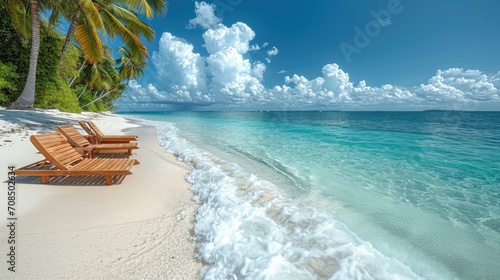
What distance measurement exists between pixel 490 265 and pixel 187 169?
19.8 feet

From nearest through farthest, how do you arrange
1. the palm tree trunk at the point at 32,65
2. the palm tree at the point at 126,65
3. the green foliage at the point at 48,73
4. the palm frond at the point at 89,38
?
the palm tree trunk at the point at 32,65, the palm frond at the point at 89,38, the green foliage at the point at 48,73, the palm tree at the point at 126,65

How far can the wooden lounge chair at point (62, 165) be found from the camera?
436 centimetres

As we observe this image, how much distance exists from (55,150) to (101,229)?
2.95 m

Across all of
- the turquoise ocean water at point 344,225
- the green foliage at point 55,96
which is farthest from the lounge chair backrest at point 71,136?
the green foliage at point 55,96

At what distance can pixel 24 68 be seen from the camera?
15750 millimetres

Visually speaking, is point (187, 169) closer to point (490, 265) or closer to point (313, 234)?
point (313, 234)

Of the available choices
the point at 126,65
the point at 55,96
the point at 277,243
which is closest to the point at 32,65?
the point at 55,96

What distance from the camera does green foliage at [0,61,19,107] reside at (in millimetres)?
13078

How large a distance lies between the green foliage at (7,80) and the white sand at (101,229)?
40.2ft

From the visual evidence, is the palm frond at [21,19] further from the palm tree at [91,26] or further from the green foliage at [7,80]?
the green foliage at [7,80]

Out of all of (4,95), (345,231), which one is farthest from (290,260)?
(4,95)

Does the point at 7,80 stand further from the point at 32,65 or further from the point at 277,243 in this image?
the point at 277,243

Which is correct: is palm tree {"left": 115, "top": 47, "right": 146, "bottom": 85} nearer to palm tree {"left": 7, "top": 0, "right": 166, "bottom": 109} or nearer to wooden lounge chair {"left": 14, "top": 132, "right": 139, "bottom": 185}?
palm tree {"left": 7, "top": 0, "right": 166, "bottom": 109}

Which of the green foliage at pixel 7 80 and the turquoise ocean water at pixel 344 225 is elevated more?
the green foliage at pixel 7 80
